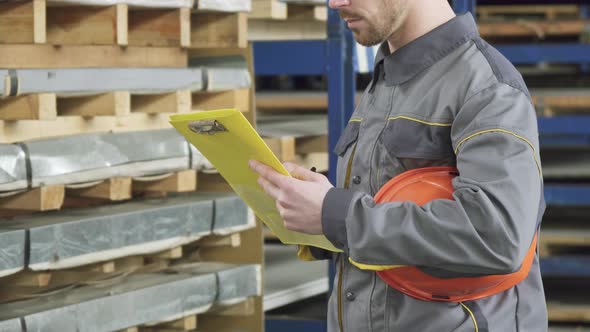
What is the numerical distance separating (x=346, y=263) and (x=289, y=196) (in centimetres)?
39

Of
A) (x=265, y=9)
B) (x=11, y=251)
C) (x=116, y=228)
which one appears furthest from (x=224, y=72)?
(x=11, y=251)

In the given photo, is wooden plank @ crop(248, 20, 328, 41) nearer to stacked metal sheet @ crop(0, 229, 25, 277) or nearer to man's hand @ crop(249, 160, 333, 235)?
stacked metal sheet @ crop(0, 229, 25, 277)

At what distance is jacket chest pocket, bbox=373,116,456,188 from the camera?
2479 millimetres

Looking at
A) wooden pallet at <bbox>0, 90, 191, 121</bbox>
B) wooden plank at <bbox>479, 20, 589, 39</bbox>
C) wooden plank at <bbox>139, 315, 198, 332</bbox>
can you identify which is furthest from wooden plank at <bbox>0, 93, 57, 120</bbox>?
wooden plank at <bbox>479, 20, 589, 39</bbox>

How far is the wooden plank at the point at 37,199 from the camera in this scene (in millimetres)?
3398

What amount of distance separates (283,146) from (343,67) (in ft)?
1.59

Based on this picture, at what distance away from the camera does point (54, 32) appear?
3656 millimetres

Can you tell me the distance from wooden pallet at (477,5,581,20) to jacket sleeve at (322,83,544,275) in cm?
493

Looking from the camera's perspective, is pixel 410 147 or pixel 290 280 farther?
pixel 290 280

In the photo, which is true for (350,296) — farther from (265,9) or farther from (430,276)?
(265,9)

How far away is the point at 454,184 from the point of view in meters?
2.34

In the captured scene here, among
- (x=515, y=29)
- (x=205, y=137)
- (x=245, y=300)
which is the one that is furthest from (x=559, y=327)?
(x=205, y=137)

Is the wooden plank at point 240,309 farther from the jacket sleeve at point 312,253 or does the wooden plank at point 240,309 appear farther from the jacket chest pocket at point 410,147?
the jacket chest pocket at point 410,147

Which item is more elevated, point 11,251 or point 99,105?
point 99,105
